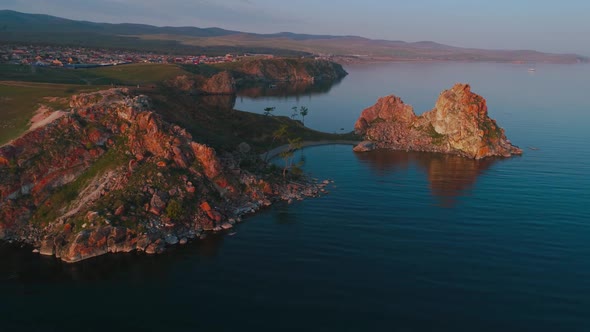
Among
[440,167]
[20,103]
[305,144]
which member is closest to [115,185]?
[20,103]

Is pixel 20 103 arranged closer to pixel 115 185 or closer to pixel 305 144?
pixel 115 185

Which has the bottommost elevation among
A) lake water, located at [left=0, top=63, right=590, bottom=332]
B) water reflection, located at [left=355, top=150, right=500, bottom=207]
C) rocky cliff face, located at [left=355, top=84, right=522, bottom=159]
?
lake water, located at [left=0, top=63, right=590, bottom=332]

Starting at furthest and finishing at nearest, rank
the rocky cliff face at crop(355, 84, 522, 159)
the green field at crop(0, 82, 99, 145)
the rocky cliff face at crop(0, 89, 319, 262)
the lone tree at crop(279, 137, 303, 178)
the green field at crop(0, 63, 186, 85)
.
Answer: the green field at crop(0, 63, 186, 85)
the rocky cliff face at crop(355, 84, 522, 159)
the lone tree at crop(279, 137, 303, 178)
the green field at crop(0, 82, 99, 145)
the rocky cliff face at crop(0, 89, 319, 262)

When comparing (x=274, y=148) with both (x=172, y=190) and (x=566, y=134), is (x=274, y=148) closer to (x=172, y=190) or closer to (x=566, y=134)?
(x=172, y=190)


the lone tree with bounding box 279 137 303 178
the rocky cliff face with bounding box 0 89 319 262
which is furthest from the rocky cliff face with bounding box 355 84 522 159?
the rocky cliff face with bounding box 0 89 319 262

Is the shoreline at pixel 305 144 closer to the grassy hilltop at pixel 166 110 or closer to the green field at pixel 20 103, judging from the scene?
the grassy hilltop at pixel 166 110

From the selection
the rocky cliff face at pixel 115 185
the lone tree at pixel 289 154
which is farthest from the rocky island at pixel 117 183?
the lone tree at pixel 289 154

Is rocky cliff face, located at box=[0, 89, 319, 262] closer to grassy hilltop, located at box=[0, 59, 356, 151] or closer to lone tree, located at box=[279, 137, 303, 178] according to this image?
lone tree, located at box=[279, 137, 303, 178]
